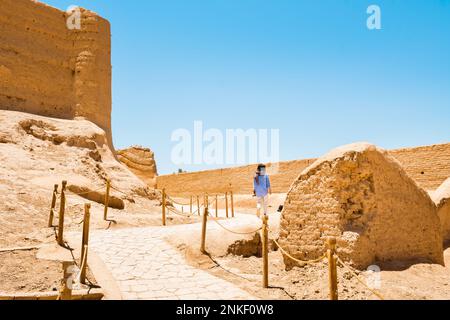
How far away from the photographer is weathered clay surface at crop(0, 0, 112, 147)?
46.7ft

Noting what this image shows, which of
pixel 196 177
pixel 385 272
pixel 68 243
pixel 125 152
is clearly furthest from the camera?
pixel 196 177

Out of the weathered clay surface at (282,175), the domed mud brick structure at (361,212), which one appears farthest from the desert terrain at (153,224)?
the weathered clay surface at (282,175)

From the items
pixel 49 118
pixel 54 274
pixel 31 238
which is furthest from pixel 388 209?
pixel 49 118

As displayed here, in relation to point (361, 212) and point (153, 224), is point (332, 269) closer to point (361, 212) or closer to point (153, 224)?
point (361, 212)

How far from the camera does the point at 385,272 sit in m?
5.70

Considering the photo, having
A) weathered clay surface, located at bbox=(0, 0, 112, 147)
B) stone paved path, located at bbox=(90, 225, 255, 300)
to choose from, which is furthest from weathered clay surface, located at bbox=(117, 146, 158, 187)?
stone paved path, located at bbox=(90, 225, 255, 300)

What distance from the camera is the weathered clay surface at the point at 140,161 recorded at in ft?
79.0

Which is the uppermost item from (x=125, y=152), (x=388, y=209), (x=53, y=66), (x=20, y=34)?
(x=20, y=34)

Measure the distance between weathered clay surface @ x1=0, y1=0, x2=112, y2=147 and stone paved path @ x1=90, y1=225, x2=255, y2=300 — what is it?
8.22 m

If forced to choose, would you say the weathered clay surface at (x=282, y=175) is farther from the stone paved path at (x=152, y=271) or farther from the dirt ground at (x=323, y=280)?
the stone paved path at (x=152, y=271)

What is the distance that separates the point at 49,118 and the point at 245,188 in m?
13.5

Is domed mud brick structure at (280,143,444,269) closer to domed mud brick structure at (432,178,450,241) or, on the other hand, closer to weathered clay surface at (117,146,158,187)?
domed mud brick structure at (432,178,450,241)
